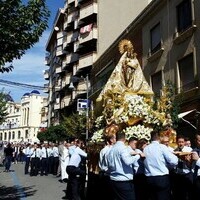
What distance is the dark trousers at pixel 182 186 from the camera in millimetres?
8953

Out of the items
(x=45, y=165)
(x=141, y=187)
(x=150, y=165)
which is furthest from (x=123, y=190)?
(x=45, y=165)

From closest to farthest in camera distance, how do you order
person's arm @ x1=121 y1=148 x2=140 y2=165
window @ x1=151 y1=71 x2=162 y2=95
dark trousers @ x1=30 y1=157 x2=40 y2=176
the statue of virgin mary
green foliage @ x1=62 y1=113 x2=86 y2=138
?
person's arm @ x1=121 y1=148 x2=140 y2=165, the statue of virgin mary, dark trousers @ x1=30 y1=157 x2=40 y2=176, window @ x1=151 y1=71 x2=162 y2=95, green foliage @ x1=62 y1=113 x2=86 y2=138

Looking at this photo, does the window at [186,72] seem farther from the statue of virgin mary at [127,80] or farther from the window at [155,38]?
the statue of virgin mary at [127,80]

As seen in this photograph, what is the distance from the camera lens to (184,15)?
65.9ft

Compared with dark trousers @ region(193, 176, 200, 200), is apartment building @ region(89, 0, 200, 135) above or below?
above

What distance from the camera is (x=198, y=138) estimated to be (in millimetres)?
8211

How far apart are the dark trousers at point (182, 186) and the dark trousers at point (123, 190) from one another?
184cm

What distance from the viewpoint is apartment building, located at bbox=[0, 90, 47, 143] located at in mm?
98688

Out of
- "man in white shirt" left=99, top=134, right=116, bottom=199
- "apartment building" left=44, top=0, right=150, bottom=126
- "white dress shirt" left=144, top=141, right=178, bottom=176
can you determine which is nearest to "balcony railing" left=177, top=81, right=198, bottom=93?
"man in white shirt" left=99, top=134, right=116, bottom=199

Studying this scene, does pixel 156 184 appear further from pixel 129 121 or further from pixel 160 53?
pixel 160 53

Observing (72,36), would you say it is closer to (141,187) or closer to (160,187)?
(141,187)

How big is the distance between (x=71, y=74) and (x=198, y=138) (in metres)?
41.7

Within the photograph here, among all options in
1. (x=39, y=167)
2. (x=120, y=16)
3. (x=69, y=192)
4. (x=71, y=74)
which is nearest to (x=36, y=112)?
(x=71, y=74)

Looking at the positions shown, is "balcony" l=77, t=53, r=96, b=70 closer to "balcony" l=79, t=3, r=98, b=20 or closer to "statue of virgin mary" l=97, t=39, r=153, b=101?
"balcony" l=79, t=3, r=98, b=20
